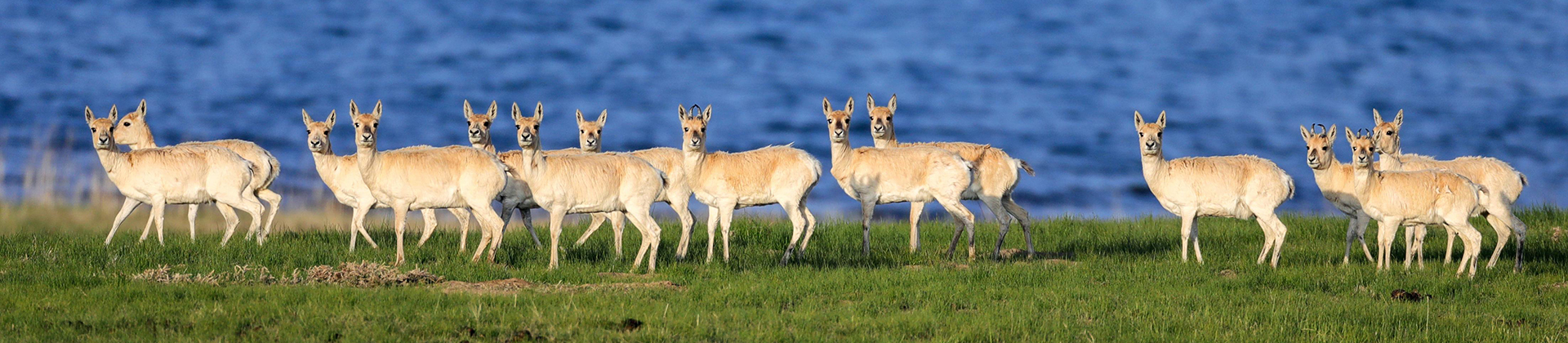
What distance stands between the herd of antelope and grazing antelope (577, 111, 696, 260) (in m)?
0.03

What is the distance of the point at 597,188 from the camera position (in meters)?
15.1

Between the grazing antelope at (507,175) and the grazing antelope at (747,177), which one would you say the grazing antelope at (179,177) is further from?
the grazing antelope at (747,177)

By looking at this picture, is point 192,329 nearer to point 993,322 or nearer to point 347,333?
point 347,333

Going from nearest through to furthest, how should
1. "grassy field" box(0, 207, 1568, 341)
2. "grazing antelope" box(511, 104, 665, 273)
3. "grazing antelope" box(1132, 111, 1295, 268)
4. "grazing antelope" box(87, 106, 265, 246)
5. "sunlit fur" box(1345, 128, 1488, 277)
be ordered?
"grassy field" box(0, 207, 1568, 341)
"grazing antelope" box(511, 104, 665, 273)
"sunlit fur" box(1345, 128, 1488, 277)
"grazing antelope" box(1132, 111, 1295, 268)
"grazing antelope" box(87, 106, 265, 246)

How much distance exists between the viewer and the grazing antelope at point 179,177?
59.5 feet

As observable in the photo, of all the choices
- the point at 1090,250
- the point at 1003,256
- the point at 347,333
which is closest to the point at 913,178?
the point at 1003,256

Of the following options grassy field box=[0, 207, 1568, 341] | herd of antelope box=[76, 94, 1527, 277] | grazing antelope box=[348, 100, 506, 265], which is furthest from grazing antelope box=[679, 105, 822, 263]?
grazing antelope box=[348, 100, 506, 265]

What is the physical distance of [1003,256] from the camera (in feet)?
60.3

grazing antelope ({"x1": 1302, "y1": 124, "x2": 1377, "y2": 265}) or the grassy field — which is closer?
the grassy field

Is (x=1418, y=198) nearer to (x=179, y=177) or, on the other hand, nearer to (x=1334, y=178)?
(x=1334, y=178)

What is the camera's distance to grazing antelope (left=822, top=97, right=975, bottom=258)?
1755cm

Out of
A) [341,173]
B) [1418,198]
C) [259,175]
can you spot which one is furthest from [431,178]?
[1418,198]

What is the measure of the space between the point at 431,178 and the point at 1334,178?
35.2 feet

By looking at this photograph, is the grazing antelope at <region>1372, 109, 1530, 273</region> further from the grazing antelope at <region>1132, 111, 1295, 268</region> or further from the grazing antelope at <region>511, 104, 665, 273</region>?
the grazing antelope at <region>511, 104, 665, 273</region>
